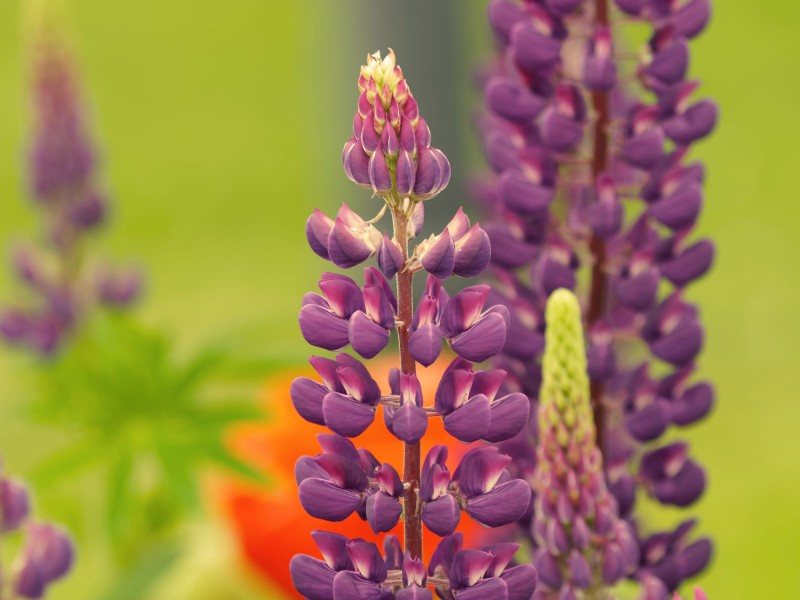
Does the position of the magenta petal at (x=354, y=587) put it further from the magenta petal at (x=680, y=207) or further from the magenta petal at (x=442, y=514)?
the magenta petal at (x=680, y=207)

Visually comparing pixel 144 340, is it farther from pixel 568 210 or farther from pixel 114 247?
pixel 114 247

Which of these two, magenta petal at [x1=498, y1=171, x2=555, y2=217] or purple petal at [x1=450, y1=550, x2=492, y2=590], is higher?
magenta petal at [x1=498, y1=171, x2=555, y2=217]

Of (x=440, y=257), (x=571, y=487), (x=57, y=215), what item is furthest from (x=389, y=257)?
(x=57, y=215)

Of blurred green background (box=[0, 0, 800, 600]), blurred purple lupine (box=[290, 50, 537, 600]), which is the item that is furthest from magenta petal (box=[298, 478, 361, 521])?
blurred green background (box=[0, 0, 800, 600])

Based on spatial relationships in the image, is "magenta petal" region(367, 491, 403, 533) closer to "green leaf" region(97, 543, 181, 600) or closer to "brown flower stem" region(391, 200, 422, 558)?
"brown flower stem" region(391, 200, 422, 558)

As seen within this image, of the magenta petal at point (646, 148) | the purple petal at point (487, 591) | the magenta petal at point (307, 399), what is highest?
the magenta petal at point (646, 148)

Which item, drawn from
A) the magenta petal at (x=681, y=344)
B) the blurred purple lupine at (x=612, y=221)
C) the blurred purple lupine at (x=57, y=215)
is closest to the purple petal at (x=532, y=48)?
the blurred purple lupine at (x=612, y=221)

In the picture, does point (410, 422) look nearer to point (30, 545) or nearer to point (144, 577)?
point (30, 545)
